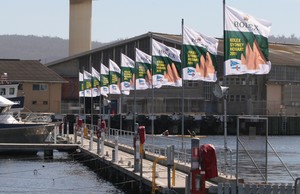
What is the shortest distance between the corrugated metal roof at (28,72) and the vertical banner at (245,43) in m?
90.0

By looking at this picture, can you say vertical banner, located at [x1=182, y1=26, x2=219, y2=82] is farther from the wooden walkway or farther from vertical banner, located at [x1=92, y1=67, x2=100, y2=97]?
vertical banner, located at [x1=92, y1=67, x2=100, y2=97]

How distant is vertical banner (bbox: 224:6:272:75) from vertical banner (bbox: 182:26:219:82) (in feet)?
23.4

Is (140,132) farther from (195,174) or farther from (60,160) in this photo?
(60,160)

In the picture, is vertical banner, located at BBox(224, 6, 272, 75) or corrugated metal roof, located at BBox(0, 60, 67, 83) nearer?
vertical banner, located at BBox(224, 6, 272, 75)

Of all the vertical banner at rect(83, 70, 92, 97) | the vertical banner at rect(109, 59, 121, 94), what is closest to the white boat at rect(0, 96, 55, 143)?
the vertical banner at rect(109, 59, 121, 94)

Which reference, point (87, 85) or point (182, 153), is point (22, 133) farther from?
point (182, 153)

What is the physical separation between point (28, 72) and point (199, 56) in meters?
87.6

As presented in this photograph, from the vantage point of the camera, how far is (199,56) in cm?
3747

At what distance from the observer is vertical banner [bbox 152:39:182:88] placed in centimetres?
4491

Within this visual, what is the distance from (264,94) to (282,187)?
100920 millimetres

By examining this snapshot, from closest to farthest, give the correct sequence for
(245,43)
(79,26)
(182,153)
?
(245,43) < (182,153) < (79,26)

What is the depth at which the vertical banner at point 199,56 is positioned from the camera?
37.2m

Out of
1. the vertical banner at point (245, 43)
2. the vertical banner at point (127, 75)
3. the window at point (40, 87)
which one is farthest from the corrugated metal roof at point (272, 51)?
the vertical banner at point (245, 43)

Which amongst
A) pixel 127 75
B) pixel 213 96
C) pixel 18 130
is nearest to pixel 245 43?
pixel 127 75
